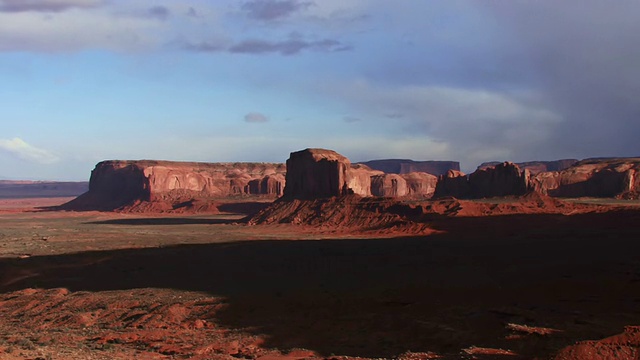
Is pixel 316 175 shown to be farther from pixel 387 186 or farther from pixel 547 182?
pixel 387 186

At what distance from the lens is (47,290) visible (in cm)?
2881

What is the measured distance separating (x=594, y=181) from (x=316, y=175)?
1620 inches

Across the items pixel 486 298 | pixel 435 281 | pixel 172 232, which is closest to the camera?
pixel 486 298

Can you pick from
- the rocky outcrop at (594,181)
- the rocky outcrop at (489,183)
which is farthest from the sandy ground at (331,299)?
the rocky outcrop at (594,181)

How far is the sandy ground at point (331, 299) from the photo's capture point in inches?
667

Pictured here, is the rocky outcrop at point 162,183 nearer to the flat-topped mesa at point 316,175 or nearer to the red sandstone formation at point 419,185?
the red sandstone formation at point 419,185

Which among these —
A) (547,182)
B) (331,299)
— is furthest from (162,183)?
(331,299)

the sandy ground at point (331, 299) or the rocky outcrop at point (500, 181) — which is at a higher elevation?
the rocky outcrop at point (500, 181)

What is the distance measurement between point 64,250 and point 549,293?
34854 mm

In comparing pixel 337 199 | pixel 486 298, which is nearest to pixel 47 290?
pixel 486 298

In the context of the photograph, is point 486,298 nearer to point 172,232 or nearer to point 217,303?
point 217,303

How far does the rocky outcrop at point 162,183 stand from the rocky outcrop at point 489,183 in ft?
142

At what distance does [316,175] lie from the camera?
242 ft

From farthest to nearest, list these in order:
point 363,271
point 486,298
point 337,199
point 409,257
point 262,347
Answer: point 337,199, point 409,257, point 363,271, point 486,298, point 262,347
